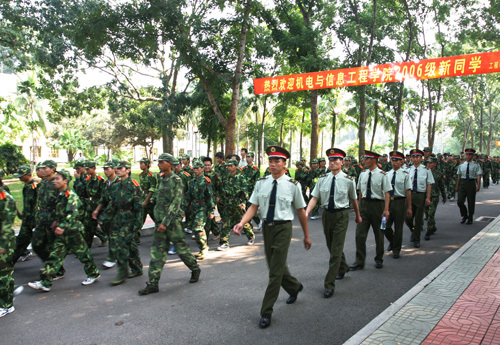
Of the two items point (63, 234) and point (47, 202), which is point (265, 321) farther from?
point (47, 202)

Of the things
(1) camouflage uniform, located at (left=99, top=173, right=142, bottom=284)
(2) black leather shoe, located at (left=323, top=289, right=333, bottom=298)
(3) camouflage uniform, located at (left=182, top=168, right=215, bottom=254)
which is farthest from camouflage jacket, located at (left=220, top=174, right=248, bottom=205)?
(2) black leather shoe, located at (left=323, top=289, right=333, bottom=298)

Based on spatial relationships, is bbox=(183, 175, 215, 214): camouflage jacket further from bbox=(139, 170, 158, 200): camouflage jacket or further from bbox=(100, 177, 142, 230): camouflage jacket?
bbox=(100, 177, 142, 230): camouflage jacket

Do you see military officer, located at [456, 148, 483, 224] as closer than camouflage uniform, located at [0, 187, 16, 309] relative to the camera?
No

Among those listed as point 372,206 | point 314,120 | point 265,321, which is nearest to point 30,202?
point 265,321

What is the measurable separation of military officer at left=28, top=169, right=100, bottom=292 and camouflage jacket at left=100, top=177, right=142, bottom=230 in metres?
0.52

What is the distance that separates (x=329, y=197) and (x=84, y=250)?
12.1ft

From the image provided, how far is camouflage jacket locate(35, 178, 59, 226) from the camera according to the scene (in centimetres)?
564

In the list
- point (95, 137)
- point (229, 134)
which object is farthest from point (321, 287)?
point (95, 137)

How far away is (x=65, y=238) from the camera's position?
5.50m

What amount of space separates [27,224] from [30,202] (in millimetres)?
415

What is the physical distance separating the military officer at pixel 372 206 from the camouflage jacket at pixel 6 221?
497 cm

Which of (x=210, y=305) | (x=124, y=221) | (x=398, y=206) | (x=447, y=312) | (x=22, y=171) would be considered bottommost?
(x=210, y=305)

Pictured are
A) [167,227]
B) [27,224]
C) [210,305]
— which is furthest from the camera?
[27,224]

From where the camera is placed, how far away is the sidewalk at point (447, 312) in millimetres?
3779
